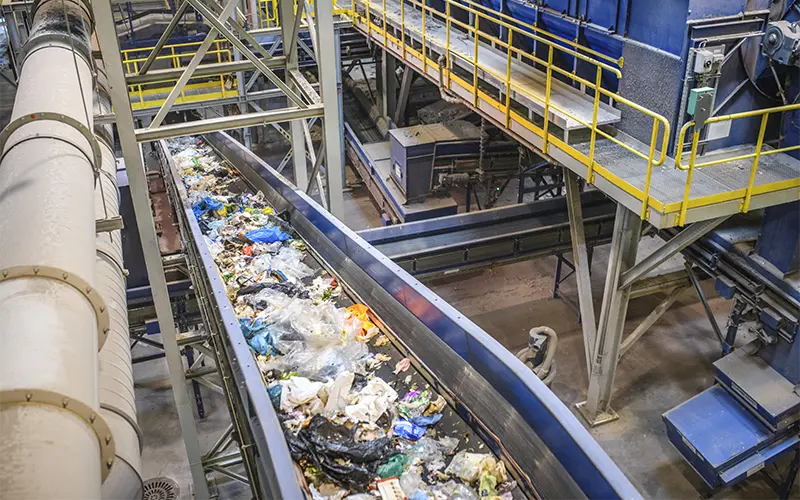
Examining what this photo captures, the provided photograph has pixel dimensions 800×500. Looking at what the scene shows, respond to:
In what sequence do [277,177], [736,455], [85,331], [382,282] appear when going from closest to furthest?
[85,331]
[382,282]
[736,455]
[277,177]

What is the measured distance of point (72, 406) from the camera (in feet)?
6.01

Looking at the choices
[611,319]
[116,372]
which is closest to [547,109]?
[611,319]

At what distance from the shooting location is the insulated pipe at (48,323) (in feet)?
5.43

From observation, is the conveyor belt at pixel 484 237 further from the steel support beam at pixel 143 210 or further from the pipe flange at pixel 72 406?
the pipe flange at pixel 72 406

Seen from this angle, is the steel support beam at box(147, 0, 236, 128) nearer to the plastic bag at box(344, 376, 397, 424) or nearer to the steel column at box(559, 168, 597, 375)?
the plastic bag at box(344, 376, 397, 424)

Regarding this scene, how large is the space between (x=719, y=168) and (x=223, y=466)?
6.03 m

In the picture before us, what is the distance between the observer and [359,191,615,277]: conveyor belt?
26.1ft

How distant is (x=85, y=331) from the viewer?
215cm

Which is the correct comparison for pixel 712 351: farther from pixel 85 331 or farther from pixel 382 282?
pixel 85 331

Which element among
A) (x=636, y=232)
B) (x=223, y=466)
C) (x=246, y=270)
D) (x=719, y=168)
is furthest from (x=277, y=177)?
(x=719, y=168)

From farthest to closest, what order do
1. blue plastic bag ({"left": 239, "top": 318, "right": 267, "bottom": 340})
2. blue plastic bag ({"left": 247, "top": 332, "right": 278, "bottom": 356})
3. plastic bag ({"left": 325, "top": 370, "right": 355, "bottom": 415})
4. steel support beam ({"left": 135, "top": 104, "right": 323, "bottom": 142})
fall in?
steel support beam ({"left": 135, "top": 104, "right": 323, "bottom": 142})
blue plastic bag ({"left": 239, "top": 318, "right": 267, "bottom": 340})
blue plastic bag ({"left": 247, "top": 332, "right": 278, "bottom": 356})
plastic bag ({"left": 325, "top": 370, "right": 355, "bottom": 415})

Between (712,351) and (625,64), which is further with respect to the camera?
(712,351)

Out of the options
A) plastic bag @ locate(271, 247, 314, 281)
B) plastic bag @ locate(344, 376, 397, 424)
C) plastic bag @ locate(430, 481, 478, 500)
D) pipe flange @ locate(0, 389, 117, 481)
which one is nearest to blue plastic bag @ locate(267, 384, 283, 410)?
plastic bag @ locate(344, 376, 397, 424)

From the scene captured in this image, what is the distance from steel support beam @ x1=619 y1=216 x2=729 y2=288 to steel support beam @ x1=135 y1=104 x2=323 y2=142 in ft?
12.1
